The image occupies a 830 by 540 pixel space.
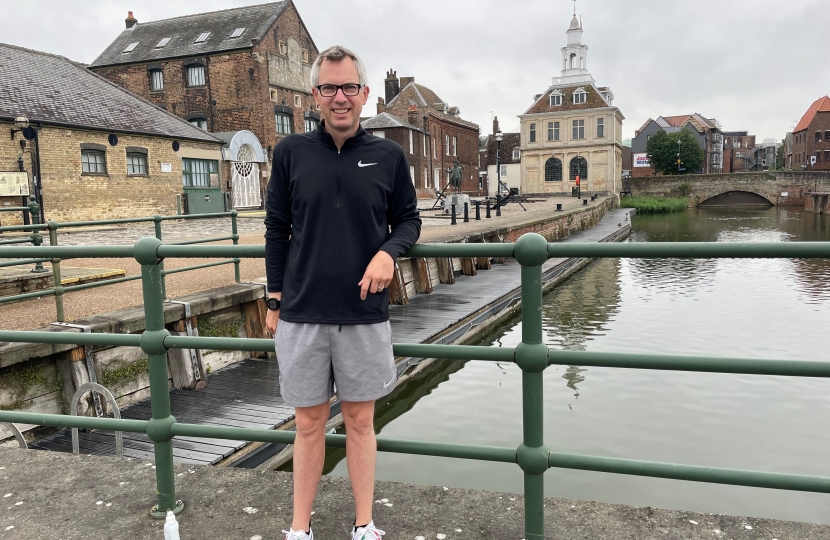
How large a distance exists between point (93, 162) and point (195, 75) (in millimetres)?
12459

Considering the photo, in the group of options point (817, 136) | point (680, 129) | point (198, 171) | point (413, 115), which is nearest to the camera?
point (198, 171)

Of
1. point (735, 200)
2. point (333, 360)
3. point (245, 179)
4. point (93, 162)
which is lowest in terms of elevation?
point (735, 200)

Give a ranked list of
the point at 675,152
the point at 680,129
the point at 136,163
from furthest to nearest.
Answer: the point at 680,129
the point at 675,152
the point at 136,163

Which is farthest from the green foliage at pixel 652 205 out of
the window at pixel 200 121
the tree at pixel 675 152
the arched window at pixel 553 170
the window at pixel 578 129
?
the window at pixel 200 121

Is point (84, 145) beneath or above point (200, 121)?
beneath

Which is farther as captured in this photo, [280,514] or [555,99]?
[555,99]

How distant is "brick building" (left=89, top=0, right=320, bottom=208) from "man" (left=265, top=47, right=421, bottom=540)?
92.4ft

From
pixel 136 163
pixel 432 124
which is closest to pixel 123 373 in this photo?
pixel 136 163

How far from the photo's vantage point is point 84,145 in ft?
67.1

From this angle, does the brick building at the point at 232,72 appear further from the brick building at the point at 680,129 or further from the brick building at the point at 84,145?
the brick building at the point at 680,129

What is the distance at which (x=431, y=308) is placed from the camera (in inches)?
511

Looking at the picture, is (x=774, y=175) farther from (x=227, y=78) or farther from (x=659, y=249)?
(x=659, y=249)

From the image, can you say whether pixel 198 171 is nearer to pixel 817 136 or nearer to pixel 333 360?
pixel 333 360

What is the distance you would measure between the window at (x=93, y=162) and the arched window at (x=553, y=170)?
44908 millimetres
